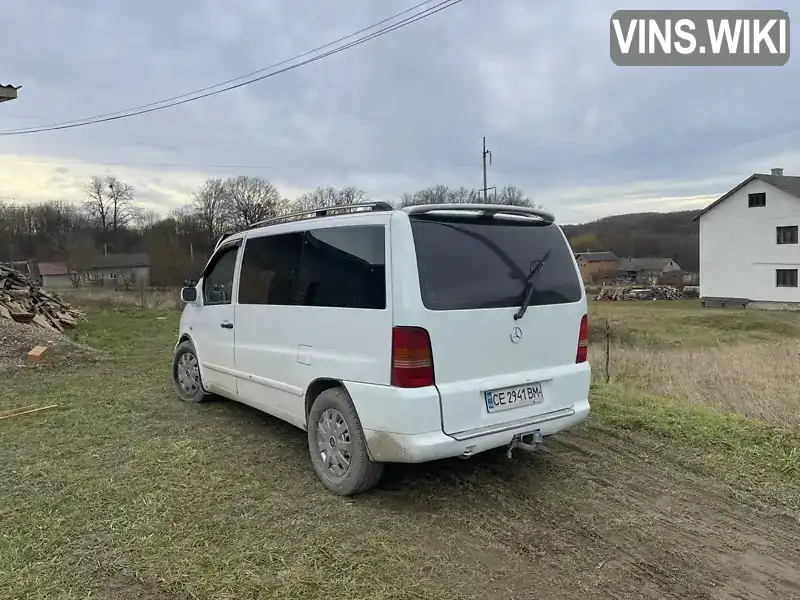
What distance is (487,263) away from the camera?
355 cm

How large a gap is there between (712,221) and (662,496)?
42202 mm

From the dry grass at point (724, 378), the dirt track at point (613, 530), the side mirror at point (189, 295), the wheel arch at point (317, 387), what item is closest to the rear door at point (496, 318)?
the dirt track at point (613, 530)

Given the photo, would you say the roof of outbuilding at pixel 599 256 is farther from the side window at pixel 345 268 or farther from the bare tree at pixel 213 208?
the side window at pixel 345 268

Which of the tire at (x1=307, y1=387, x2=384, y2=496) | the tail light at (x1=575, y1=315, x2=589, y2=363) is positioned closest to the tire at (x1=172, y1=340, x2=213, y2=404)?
the tire at (x1=307, y1=387, x2=384, y2=496)

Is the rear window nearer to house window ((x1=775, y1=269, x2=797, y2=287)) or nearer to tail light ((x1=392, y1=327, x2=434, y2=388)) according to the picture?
tail light ((x1=392, y1=327, x2=434, y2=388))

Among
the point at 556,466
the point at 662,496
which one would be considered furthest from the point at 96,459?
the point at 662,496

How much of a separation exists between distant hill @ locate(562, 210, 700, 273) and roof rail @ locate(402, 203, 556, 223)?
192 ft

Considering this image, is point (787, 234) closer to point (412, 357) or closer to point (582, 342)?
point (582, 342)

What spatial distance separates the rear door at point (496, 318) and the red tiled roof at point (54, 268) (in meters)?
54.7

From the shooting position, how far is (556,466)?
4129mm

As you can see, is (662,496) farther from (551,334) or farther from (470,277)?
(470,277)

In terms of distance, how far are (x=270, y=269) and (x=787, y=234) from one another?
132ft

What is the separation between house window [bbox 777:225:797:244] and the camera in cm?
3450

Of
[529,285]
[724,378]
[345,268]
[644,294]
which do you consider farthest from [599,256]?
[345,268]
